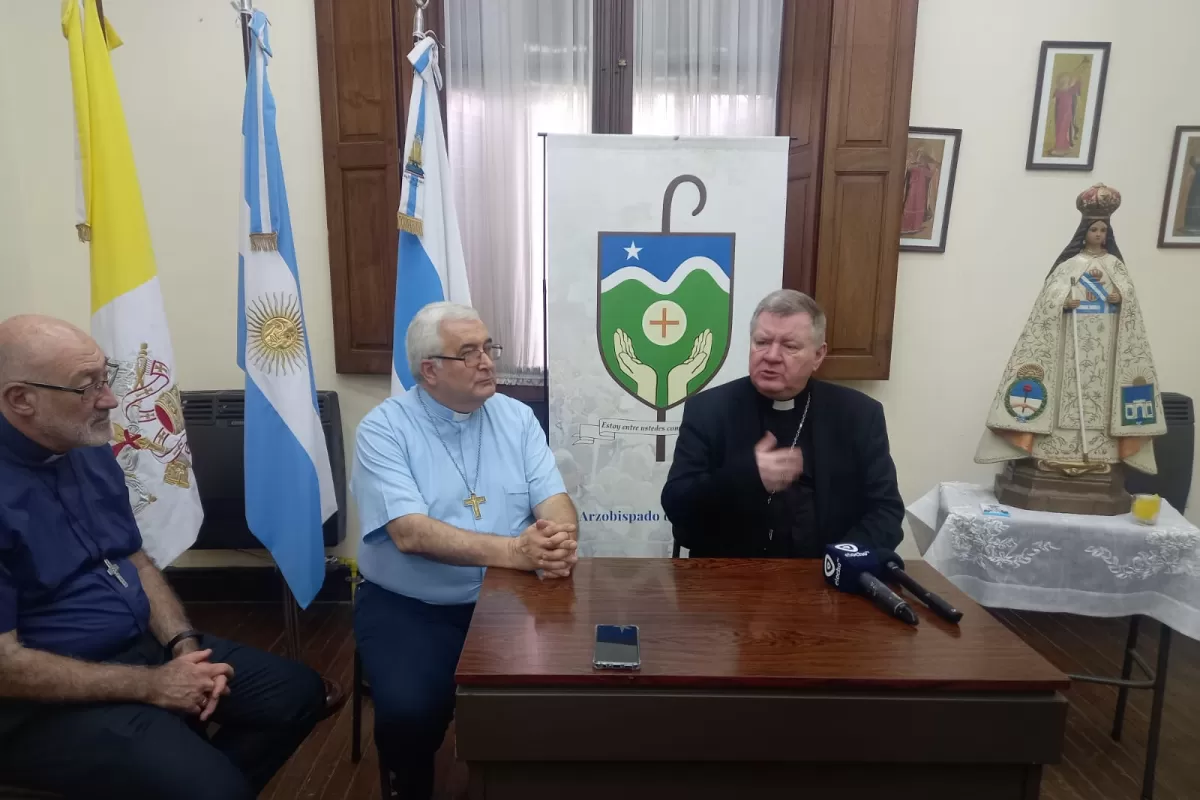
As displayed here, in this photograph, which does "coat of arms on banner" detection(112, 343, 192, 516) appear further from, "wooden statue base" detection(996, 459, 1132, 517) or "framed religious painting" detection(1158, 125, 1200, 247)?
"framed religious painting" detection(1158, 125, 1200, 247)

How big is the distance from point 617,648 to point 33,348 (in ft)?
4.31

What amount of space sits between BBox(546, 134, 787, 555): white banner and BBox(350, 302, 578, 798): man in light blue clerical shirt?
0.73m

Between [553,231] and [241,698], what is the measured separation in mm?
1819

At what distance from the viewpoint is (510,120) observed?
3062 millimetres

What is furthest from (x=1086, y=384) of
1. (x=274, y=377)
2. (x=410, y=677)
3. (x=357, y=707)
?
(x=274, y=377)

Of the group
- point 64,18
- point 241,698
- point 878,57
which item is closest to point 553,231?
point 878,57

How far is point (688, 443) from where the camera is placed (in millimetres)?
1922

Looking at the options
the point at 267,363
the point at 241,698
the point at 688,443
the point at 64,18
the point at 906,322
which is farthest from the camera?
the point at 906,322

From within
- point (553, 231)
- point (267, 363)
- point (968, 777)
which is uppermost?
point (553, 231)

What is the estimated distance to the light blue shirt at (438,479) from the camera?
172cm

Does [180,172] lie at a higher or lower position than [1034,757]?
higher

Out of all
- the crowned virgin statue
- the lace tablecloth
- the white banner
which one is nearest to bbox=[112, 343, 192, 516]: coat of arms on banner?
the white banner

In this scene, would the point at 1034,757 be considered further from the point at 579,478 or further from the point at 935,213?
the point at 935,213

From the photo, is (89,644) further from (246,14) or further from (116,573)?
(246,14)
